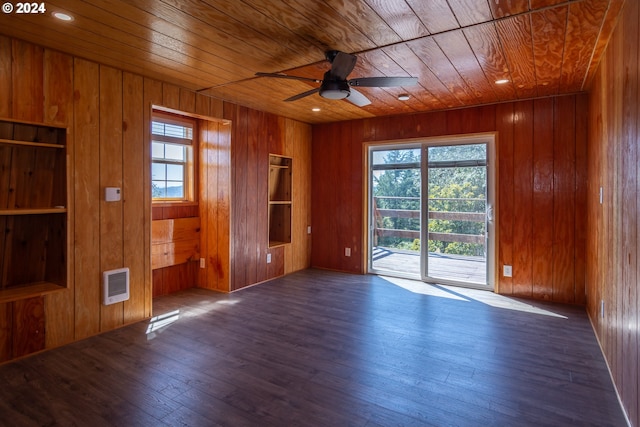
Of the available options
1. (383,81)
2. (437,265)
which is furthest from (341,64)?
→ (437,265)

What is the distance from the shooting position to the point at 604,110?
2.91 metres

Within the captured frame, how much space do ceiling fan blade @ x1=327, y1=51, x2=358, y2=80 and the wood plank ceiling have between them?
0.15m

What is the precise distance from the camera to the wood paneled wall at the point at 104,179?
2.79 meters

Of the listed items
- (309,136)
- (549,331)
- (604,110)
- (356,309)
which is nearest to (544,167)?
(604,110)

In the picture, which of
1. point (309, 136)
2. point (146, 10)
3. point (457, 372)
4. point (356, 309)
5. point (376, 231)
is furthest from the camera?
point (309, 136)

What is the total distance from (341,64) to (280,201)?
3130 millimetres

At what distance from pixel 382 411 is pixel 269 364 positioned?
3.18ft

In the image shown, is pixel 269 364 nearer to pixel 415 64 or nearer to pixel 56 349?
pixel 56 349

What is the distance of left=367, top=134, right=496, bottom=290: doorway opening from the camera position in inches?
188

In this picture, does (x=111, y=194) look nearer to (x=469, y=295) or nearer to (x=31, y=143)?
(x=31, y=143)

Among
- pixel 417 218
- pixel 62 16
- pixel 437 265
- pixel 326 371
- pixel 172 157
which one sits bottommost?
pixel 326 371

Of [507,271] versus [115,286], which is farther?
[507,271]

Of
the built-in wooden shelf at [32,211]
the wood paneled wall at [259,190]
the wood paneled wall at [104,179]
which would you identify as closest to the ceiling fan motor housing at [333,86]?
the wood paneled wall at [104,179]

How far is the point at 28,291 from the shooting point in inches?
111
